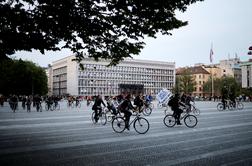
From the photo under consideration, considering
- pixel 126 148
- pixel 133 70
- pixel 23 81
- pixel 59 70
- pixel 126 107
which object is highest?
pixel 59 70

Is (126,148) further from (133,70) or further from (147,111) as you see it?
(133,70)

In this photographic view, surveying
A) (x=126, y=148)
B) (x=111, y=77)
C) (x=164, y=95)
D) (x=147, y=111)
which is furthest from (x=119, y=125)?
(x=111, y=77)

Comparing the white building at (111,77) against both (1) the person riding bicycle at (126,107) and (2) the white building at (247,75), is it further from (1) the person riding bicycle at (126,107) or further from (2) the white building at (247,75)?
(1) the person riding bicycle at (126,107)

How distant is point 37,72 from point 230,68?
101898 mm

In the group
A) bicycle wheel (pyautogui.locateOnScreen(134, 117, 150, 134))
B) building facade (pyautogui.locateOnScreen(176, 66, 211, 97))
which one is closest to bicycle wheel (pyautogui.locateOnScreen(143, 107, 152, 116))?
bicycle wheel (pyautogui.locateOnScreen(134, 117, 150, 134))

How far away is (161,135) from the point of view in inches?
524

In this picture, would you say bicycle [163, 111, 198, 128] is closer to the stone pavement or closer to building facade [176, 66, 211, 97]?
the stone pavement

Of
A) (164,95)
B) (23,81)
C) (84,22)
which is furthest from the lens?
(23,81)

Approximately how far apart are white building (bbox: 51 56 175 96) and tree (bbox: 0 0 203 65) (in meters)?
113

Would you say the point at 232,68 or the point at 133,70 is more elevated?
the point at 232,68

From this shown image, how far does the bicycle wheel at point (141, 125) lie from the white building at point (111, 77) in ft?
358

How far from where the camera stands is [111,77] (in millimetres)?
141875

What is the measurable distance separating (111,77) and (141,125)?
5033 inches

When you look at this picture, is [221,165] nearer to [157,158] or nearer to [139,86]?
[157,158]
